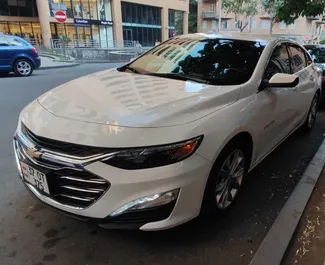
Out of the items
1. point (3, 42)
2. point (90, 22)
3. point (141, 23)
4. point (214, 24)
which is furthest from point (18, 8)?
point (214, 24)

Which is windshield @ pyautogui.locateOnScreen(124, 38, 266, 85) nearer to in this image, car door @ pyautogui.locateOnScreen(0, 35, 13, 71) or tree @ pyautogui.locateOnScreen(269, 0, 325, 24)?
tree @ pyautogui.locateOnScreen(269, 0, 325, 24)

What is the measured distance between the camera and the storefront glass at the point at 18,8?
102 ft

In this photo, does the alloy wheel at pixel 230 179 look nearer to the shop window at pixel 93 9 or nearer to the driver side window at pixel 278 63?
the driver side window at pixel 278 63

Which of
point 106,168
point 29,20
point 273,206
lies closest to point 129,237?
point 106,168

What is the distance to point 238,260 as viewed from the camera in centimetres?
232

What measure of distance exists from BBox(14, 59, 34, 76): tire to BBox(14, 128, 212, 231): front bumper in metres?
10.3

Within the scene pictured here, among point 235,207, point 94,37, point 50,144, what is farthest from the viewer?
point 94,37

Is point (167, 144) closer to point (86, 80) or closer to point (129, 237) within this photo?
point (129, 237)

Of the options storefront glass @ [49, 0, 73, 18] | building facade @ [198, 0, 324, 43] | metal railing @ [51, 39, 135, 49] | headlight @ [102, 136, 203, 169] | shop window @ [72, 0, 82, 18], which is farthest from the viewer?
building facade @ [198, 0, 324, 43]

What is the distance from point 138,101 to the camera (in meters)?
2.39

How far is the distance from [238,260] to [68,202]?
1322mm

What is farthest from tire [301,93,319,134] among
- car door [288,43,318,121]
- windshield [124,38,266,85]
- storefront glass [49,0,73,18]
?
storefront glass [49,0,73,18]

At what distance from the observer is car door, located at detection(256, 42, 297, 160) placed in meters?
3.00

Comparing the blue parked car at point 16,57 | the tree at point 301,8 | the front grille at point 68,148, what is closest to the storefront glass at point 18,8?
the blue parked car at point 16,57
